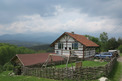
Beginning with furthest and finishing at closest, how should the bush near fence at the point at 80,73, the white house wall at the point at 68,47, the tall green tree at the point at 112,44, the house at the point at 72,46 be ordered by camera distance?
the tall green tree at the point at 112,44 < the white house wall at the point at 68,47 < the house at the point at 72,46 < the bush near fence at the point at 80,73

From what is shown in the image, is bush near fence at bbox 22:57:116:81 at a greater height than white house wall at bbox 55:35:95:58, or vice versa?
white house wall at bbox 55:35:95:58

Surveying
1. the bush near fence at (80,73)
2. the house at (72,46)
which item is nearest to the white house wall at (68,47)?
the house at (72,46)

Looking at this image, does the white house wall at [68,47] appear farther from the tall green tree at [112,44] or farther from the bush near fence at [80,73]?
the tall green tree at [112,44]

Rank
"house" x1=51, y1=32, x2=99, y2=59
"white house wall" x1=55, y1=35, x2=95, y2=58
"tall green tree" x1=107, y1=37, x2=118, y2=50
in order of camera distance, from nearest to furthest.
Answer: "house" x1=51, y1=32, x2=99, y2=59
"white house wall" x1=55, y1=35, x2=95, y2=58
"tall green tree" x1=107, y1=37, x2=118, y2=50

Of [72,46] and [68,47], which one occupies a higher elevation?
[72,46]

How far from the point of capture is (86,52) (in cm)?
2967

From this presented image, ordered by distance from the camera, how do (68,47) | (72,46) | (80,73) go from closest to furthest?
(80,73)
(72,46)
(68,47)

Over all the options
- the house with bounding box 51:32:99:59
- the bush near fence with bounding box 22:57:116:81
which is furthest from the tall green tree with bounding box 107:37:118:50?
the bush near fence with bounding box 22:57:116:81

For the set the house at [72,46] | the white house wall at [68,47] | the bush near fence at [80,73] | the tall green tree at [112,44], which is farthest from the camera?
the tall green tree at [112,44]

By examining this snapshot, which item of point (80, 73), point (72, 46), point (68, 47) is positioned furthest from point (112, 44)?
point (80, 73)

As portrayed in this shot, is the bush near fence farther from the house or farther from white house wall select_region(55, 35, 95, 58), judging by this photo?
white house wall select_region(55, 35, 95, 58)

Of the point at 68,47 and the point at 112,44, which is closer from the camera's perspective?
the point at 68,47

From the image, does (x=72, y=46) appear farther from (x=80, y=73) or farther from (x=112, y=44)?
(x=112, y=44)

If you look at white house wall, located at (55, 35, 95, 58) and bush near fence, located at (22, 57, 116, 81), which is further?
white house wall, located at (55, 35, 95, 58)
